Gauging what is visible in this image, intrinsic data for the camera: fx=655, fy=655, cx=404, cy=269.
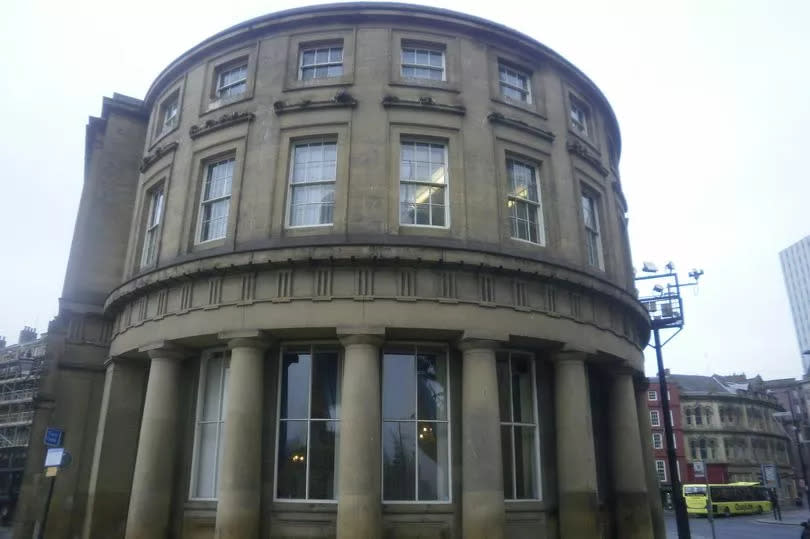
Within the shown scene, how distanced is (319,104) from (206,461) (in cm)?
1071

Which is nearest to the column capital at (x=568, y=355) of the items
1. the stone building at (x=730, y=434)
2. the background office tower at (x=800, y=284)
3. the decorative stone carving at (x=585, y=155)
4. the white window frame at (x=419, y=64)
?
the decorative stone carving at (x=585, y=155)

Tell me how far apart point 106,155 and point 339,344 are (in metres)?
13.8

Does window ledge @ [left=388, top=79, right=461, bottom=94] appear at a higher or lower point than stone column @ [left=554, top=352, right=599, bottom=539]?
higher

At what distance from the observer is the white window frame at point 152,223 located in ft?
69.7

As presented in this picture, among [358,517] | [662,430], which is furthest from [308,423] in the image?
[662,430]

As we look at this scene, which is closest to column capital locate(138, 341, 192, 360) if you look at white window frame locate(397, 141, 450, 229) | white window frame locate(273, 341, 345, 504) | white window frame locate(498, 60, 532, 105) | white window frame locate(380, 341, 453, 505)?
white window frame locate(273, 341, 345, 504)

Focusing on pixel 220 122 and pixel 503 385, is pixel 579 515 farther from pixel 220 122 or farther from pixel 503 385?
pixel 220 122

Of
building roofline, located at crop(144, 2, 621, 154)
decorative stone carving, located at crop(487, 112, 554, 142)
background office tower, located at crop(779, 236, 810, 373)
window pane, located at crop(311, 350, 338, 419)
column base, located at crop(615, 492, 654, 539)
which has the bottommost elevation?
column base, located at crop(615, 492, 654, 539)

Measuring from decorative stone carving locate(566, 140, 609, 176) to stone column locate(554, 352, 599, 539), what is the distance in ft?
23.5

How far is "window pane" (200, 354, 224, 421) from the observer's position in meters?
18.7

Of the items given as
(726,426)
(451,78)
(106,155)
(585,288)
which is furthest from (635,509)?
(726,426)

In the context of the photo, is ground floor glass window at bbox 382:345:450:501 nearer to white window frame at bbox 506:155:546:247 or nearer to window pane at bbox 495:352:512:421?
window pane at bbox 495:352:512:421

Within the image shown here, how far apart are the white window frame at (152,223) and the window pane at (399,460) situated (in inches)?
378

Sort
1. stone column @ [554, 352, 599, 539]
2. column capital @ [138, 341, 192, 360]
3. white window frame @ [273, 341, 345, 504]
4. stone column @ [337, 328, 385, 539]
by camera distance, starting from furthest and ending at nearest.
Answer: column capital @ [138, 341, 192, 360] → stone column @ [554, 352, 599, 539] → white window frame @ [273, 341, 345, 504] → stone column @ [337, 328, 385, 539]
